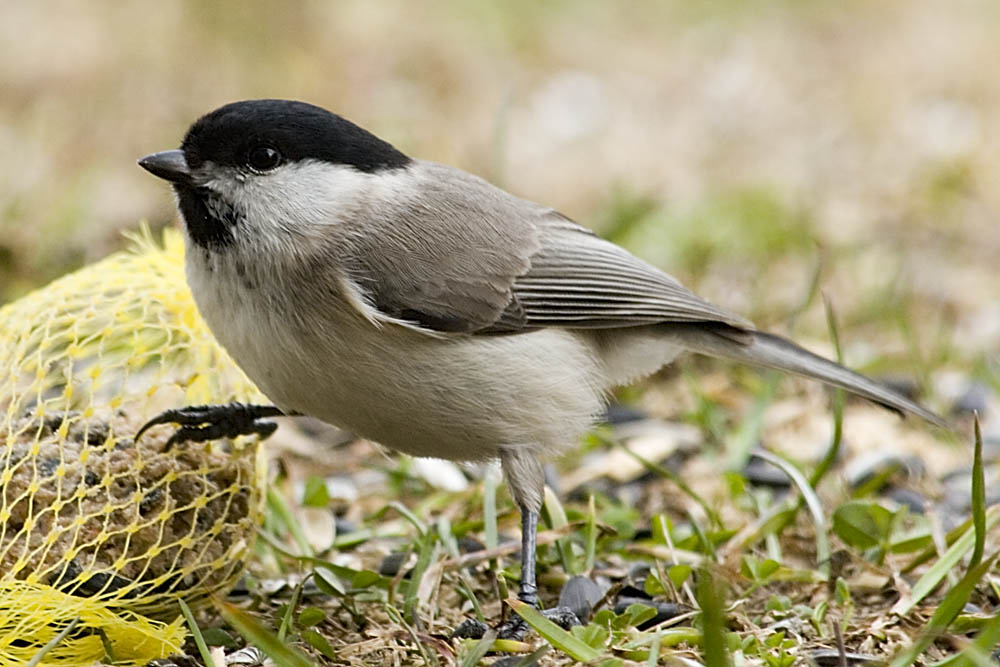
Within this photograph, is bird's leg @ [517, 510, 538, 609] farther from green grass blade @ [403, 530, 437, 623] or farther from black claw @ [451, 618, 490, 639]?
green grass blade @ [403, 530, 437, 623]

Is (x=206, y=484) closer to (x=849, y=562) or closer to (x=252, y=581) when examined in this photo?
(x=252, y=581)

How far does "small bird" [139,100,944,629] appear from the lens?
2936mm

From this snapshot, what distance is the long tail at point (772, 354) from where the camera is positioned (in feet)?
11.9

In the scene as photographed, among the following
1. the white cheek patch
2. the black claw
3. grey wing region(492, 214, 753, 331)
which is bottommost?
the black claw

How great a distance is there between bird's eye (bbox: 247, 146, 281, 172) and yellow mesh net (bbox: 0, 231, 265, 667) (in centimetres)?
54

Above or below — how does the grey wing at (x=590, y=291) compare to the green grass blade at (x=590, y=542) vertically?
above

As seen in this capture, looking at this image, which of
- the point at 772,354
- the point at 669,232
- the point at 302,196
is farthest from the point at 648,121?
the point at 302,196

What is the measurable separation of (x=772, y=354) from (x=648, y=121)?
4393 millimetres

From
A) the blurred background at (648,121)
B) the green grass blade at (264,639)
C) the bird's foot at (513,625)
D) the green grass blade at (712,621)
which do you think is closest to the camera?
the green grass blade at (712,621)

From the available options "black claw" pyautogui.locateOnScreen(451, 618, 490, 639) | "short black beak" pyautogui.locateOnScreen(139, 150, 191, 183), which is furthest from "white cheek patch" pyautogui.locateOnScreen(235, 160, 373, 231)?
"black claw" pyautogui.locateOnScreen(451, 618, 490, 639)

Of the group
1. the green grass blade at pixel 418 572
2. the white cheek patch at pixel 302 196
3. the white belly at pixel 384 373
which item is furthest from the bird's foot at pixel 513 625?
the white cheek patch at pixel 302 196

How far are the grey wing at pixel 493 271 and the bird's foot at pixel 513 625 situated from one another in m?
0.74

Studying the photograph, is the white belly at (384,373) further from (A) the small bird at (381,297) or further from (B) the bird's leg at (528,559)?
(B) the bird's leg at (528,559)

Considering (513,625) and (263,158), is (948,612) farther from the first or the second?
(263,158)
